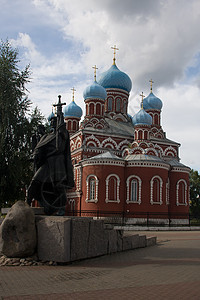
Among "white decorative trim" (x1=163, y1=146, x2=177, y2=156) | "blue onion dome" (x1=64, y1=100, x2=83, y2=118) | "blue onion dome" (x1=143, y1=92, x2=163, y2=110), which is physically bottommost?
"white decorative trim" (x1=163, y1=146, x2=177, y2=156)

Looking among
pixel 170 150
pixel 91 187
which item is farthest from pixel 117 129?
pixel 91 187

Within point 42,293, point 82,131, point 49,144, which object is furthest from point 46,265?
point 82,131

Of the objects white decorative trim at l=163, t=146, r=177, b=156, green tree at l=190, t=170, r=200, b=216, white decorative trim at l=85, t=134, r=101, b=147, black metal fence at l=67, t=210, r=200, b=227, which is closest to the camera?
black metal fence at l=67, t=210, r=200, b=227

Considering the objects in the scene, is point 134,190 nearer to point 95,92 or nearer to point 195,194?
point 95,92

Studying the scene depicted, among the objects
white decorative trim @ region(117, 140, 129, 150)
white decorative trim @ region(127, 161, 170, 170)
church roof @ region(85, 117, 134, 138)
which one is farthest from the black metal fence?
church roof @ region(85, 117, 134, 138)

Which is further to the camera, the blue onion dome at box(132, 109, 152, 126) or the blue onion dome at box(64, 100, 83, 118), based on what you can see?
the blue onion dome at box(64, 100, 83, 118)

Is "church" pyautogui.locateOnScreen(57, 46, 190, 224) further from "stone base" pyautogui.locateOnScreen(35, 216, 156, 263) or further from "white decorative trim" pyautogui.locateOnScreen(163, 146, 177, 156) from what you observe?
"stone base" pyautogui.locateOnScreen(35, 216, 156, 263)

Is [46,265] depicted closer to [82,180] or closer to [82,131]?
[82,180]

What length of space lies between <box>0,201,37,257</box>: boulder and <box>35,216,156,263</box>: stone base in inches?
9.7

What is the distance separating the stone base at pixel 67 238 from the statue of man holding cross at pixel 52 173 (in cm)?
86

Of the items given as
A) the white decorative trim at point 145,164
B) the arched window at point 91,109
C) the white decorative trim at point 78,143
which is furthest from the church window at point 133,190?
the arched window at point 91,109

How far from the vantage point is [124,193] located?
→ 25.6 m

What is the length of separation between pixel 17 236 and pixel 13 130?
871cm

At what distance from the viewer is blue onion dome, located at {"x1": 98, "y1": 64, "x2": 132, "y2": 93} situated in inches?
1405
